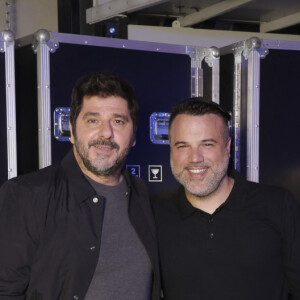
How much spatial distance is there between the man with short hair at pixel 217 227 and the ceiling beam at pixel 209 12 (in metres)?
3.09

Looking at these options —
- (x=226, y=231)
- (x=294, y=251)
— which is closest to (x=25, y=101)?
(x=226, y=231)

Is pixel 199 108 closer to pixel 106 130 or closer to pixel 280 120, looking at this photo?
pixel 106 130

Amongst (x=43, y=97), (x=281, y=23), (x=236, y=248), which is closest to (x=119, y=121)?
(x=236, y=248)

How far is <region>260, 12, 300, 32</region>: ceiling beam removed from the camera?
6117mm

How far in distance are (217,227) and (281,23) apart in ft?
14.5

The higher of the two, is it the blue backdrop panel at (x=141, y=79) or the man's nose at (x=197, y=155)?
the blue backdrop panel at (x=141, y=79)

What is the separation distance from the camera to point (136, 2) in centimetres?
484

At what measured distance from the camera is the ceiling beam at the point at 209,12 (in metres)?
5.50

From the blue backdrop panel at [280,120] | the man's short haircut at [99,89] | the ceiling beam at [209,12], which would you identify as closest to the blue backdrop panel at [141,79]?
the blue backdrop panel at [280,120]

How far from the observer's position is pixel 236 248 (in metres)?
2.37

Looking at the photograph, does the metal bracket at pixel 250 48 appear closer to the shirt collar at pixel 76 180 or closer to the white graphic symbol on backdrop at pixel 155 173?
the white graphic symbol on backdrop at pixel 155 173

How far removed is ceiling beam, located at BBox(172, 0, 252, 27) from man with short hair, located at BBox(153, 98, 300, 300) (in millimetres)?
3092

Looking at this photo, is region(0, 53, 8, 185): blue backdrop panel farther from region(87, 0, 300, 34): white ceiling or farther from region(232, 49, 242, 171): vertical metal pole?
region(87, 0, 300, 34): white ceiling

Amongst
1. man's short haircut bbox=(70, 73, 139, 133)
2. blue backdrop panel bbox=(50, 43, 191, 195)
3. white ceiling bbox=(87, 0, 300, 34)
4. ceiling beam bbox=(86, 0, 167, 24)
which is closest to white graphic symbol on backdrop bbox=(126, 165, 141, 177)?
blue backdrop panel bbox=(50, 43, 191, 195)
